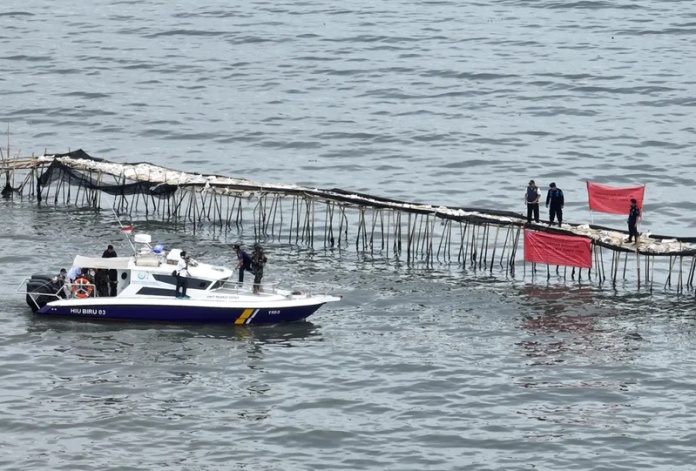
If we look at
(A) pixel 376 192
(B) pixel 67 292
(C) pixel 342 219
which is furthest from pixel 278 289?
(A) pixel 376 192

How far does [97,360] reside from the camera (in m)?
50.3

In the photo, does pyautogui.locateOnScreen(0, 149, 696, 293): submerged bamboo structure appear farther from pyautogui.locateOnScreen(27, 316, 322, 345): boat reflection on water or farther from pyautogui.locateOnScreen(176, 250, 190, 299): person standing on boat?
pyautogui.locateOnScreen(176, 250, 190, 299): person standing on boat

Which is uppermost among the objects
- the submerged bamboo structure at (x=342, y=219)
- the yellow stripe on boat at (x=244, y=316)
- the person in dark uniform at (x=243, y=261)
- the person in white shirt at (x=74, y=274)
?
the submerged bamboo structure at (x=342, y=219)

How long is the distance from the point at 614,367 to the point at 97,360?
1955 cm

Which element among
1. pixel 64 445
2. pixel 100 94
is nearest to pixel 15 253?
pixel 64 445

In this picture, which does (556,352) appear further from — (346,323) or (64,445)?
(64,445)

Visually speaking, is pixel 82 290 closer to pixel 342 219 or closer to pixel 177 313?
pixel 177 313

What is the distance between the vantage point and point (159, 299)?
54.1m

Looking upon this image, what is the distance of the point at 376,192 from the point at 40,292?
A: 27.0m

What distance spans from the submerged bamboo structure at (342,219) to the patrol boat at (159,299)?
10.8m

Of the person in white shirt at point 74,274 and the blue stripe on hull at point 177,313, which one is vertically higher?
the person in white shirt at point 74,274

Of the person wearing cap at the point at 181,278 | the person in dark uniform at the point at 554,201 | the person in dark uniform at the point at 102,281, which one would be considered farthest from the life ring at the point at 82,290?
the person in dark uniform at the point at 554,201

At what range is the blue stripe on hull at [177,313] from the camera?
2126 inches

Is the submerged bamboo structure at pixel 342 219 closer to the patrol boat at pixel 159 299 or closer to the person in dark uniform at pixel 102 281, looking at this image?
the patrol boat at pixel 159 299
